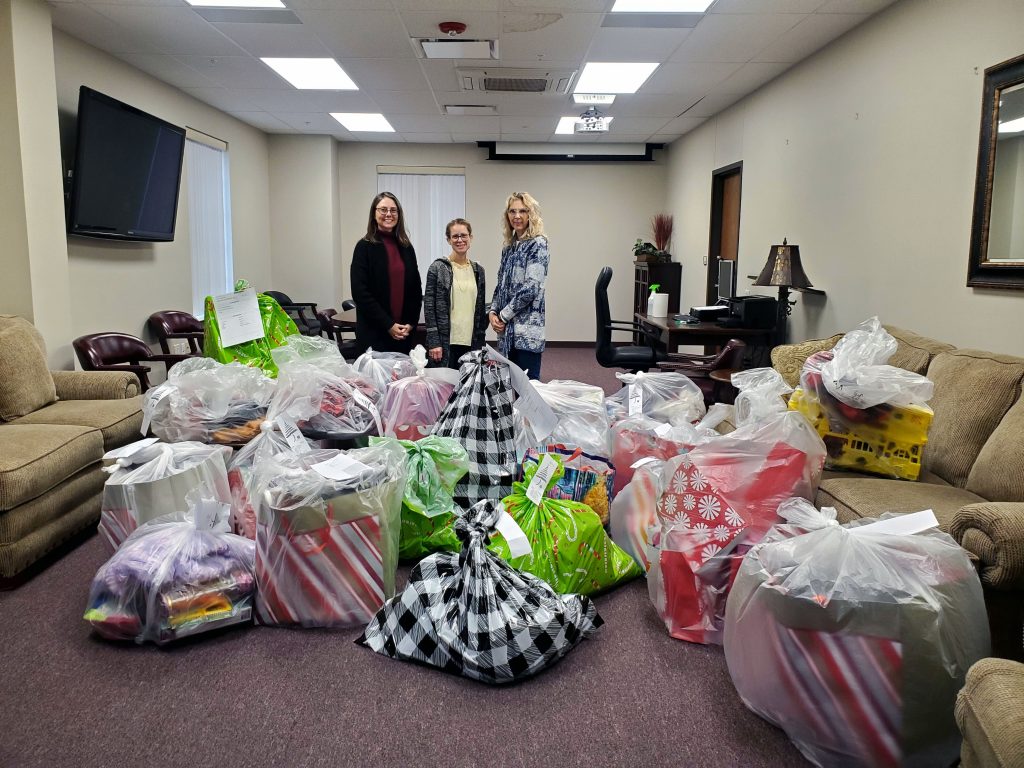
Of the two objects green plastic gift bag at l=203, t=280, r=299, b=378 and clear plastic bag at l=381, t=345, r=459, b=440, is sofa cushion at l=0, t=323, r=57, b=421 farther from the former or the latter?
clear plastic bag at l=381, t=345, r=459, b=440

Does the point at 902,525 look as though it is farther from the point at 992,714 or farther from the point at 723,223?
the point at 723,223

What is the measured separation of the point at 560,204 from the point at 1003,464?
725cm

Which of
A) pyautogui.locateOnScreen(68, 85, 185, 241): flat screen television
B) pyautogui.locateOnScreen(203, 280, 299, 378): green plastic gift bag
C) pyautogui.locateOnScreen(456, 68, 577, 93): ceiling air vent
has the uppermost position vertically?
pyautogui.locateOnScreen(456, 68, 577, 93): ceiling air vent

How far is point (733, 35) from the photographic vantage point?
4.47 m

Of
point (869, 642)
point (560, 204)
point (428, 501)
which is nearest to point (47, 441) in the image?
point (428, 501)

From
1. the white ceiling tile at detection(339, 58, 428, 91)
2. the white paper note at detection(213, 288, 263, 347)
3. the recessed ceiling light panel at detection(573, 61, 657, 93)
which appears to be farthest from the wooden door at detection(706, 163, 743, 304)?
the white paper note at detection(213, 288, 263, 347)

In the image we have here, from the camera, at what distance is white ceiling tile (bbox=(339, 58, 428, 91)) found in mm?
→ 5172

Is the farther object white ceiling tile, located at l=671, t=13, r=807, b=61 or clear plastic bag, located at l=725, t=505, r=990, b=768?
white ceiling tile, located at l=671, t=13, r=807, b=61

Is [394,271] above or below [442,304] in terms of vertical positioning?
above

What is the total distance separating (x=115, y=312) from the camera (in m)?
5.15

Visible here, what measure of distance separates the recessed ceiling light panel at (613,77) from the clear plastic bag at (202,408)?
354cm

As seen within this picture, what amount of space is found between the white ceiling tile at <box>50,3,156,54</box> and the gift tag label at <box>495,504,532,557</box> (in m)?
3.85

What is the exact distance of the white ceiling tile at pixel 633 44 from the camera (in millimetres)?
4445

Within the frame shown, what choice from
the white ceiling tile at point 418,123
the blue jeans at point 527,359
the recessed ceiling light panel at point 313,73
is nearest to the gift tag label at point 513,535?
the blue jeans at point 527,359
